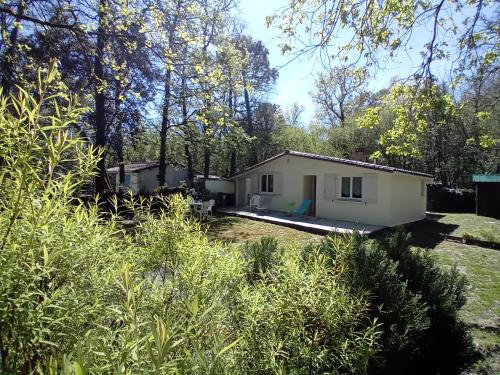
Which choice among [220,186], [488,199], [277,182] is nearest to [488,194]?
[488,199]

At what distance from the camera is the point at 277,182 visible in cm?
1997

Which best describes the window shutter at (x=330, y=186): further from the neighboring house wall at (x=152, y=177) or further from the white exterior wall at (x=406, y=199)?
the neighboring house wall at (x=152, y=177)

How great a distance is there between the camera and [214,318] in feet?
4.96

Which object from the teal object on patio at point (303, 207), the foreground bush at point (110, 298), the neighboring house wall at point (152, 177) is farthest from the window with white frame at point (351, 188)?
the neighboring house wall at point (152, 177)

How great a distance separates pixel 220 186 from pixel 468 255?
15525 mm

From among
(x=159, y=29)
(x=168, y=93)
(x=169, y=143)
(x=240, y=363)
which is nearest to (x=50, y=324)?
(x=240, y=363)

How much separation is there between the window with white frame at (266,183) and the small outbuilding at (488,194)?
13.1 m

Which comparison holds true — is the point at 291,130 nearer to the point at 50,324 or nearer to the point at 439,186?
the point at 439,186

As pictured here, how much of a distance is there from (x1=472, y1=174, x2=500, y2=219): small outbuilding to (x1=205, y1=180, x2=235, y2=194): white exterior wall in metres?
16.0

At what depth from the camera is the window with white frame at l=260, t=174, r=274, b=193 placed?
67.8 feet

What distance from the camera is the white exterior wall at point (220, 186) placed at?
2294 cm

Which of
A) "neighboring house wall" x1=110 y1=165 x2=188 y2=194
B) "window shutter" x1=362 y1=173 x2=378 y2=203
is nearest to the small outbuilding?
"window shutter" x1=362 y1=173 x2=378 y2=203

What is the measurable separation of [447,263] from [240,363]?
10587 mm

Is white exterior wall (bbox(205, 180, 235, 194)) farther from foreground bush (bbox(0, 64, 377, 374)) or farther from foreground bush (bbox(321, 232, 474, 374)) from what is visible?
foreground bush (bbox(0, 64, 377, 374))
